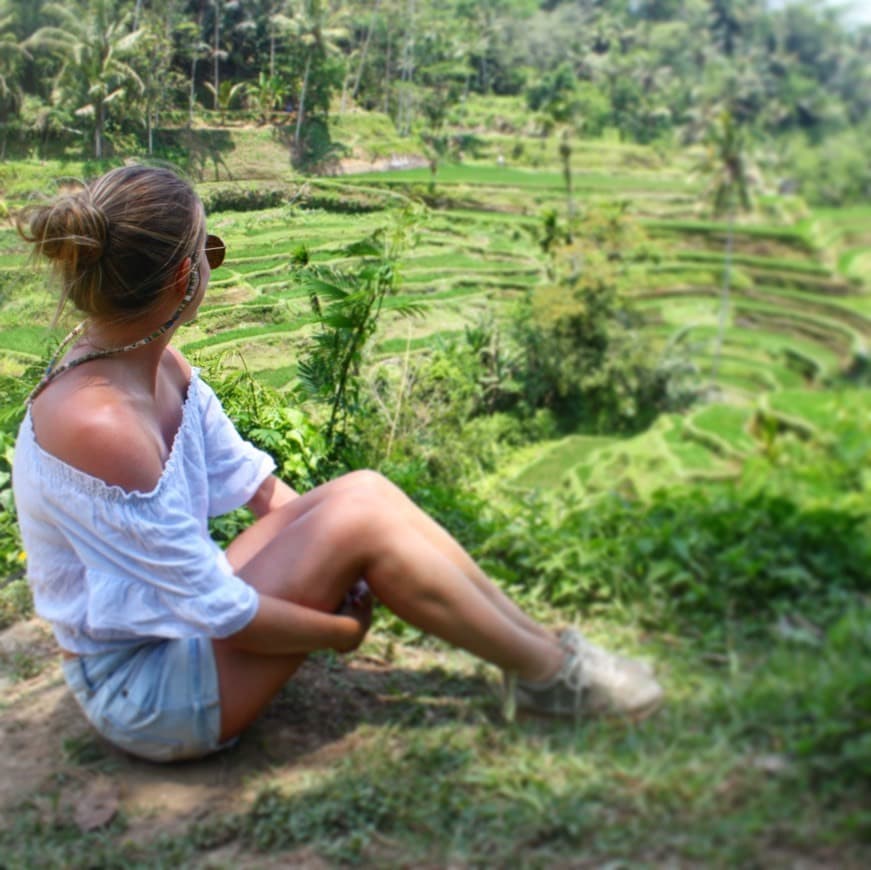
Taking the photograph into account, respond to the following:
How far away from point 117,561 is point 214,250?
0.72 meters

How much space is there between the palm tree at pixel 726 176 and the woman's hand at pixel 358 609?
4.60 feet

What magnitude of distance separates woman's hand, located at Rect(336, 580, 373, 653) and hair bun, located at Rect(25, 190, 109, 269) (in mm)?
797

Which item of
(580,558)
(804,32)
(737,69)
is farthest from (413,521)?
(737,69)

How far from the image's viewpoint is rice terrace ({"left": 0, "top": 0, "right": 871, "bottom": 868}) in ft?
A: 5.69

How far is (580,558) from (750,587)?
1.51ft

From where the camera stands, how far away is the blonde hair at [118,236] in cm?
177

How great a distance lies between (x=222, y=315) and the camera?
328cm

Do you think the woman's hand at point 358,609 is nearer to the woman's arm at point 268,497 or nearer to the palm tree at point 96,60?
the woman's arm at point 268,497

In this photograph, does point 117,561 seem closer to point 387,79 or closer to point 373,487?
point 373,487

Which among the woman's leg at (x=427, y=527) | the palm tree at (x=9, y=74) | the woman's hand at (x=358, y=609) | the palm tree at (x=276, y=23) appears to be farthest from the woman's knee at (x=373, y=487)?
the palm tree at (x=9, y=74)

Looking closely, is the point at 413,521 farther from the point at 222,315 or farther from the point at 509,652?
the point at 222,315

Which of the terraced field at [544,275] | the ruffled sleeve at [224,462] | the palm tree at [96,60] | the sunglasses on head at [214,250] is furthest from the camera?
the palm tree at [96,60]

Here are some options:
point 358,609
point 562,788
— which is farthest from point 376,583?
point 562,788

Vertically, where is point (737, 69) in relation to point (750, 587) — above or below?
above
